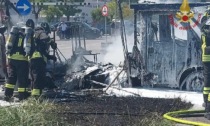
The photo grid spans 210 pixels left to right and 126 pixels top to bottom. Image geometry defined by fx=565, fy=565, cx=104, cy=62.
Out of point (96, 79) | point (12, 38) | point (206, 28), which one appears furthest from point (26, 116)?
point (96, 79)

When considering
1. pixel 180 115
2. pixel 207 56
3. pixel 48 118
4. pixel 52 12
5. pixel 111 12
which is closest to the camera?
pixel 48 118

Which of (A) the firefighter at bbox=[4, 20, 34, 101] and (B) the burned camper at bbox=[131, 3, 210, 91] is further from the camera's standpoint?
(B) the burned camper at bbox=[131, 3, 210, 91]

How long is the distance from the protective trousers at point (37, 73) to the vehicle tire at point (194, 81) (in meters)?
3.56

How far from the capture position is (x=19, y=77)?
42.0 feet

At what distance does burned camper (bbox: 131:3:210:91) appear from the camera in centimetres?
1356

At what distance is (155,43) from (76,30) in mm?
4473

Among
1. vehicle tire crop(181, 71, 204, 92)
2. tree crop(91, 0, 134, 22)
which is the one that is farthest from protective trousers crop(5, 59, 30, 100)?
tree crop(91, 0, 134, 22)

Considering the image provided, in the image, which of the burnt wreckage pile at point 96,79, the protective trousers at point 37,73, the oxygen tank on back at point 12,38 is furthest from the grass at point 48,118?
the burnt wreckage pile at point 96,79

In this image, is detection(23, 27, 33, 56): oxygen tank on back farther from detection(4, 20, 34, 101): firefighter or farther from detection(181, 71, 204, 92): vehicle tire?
detection(181, 71, 204, 92): vehicle tire

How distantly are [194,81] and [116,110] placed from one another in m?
3.56

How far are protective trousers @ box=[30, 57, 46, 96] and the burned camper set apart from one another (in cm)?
275

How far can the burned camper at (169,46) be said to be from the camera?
13562 mm

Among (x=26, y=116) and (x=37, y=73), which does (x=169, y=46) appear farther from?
(x=26, y=116)

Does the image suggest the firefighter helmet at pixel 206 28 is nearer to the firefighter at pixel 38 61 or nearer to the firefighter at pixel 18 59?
the firefighter at pixel 38 61
